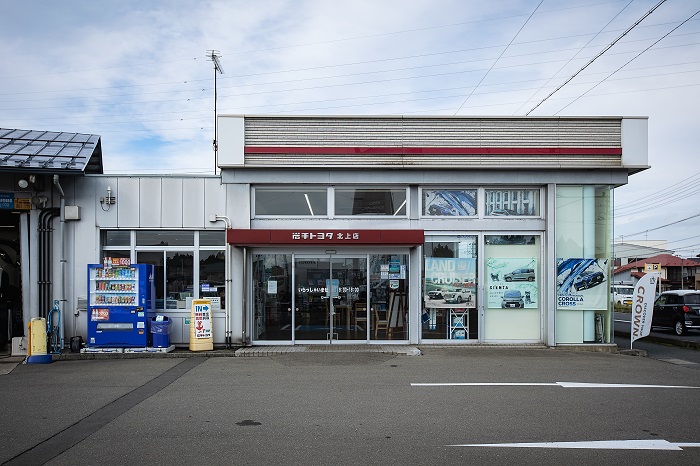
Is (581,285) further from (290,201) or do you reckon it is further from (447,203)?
(290,201)

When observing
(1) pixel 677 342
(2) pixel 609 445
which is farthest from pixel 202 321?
(1) pixel 677 342

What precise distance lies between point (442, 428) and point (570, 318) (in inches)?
346

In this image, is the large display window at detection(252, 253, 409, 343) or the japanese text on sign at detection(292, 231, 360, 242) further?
the large display window at detection(252, 253, 409, 343)

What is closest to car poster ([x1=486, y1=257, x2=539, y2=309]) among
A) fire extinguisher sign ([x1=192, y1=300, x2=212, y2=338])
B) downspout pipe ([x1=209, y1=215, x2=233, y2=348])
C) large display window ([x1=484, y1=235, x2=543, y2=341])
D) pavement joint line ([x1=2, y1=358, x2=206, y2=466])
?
large display window ([x1=484, y1=235, x2=543, y2=341])

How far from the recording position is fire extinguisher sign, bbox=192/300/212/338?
1405 cm

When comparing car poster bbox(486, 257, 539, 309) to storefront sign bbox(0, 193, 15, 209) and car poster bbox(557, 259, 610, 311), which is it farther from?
storefront sign bbox(0, 193, 15, 209)

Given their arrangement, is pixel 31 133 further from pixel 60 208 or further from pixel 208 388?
pixel 208 388

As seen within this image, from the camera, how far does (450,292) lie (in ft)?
49.0

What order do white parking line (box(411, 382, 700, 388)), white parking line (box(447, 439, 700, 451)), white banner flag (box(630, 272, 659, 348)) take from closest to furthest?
white parking line (box(447, 439, 700, 451)) → white parking line (box(411, 382, 700, 388)) → white banner flag (box(630, 272, 659, 348))

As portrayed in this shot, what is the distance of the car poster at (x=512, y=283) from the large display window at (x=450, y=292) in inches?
17.5

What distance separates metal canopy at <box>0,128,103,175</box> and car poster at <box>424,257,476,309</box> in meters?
8.83

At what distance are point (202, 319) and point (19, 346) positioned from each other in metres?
4.45

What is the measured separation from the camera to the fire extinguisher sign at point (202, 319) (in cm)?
1405

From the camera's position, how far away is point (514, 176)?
1491 cm
